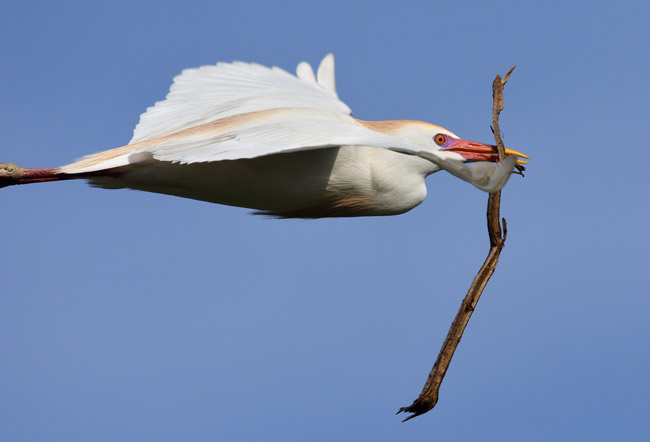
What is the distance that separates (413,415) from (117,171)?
99.6 inches

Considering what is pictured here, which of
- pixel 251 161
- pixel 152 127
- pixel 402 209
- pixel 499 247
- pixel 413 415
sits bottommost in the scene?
pixel 413 415

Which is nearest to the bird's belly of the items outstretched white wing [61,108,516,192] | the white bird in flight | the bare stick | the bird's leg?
the white bird in flight

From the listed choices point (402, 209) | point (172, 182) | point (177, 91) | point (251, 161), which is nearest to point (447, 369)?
point (402, 209)

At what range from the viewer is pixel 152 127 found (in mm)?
7562

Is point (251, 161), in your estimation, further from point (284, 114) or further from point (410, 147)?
point (410, 147)

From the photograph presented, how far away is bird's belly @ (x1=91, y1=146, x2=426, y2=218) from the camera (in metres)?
6.19

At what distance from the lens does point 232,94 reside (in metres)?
7.83

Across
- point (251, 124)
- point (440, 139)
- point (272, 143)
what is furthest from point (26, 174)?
point (440, 139)

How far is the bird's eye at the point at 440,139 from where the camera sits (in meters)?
7.04

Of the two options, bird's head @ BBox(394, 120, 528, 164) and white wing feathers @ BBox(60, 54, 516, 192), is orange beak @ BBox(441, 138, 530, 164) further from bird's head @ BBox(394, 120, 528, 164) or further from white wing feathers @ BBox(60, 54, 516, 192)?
white wing feathers @ BBox(60, 54, 516, 192)

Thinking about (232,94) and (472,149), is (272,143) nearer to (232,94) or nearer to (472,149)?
(472,149)

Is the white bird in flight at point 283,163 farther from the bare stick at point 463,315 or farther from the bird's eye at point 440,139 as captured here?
the bare stick at point 463,315

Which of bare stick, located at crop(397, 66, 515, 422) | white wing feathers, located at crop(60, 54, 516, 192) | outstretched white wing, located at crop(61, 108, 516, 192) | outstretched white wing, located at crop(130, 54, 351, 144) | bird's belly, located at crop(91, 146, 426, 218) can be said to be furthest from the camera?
outstretched white wing, located at crop(130, 54, 351, 144)

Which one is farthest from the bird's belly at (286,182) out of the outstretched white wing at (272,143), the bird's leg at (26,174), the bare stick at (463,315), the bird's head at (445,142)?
the bare stick at (463,315)
